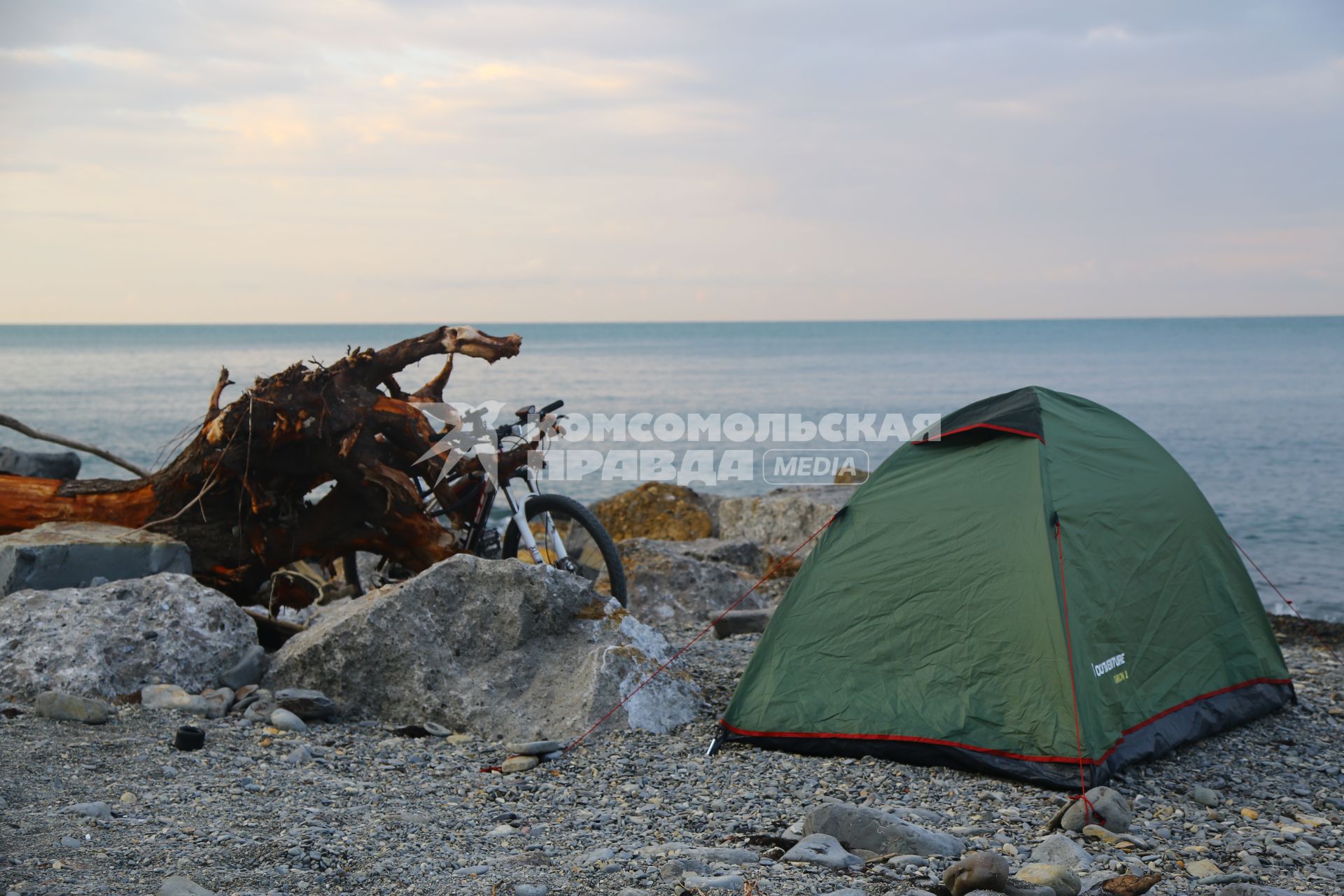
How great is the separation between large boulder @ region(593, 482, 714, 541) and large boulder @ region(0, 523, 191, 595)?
6.30m

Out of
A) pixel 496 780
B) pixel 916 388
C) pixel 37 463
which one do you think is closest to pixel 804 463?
pixel 37 463

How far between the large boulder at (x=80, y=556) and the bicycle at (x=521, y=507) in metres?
1.75

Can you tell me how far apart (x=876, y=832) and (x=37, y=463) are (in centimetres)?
728

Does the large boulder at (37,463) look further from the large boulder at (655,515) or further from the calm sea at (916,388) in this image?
the large boulder at (655,515)

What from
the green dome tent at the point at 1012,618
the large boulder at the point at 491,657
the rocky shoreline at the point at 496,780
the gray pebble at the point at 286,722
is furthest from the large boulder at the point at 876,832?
the gray pebble at the point at 286,722

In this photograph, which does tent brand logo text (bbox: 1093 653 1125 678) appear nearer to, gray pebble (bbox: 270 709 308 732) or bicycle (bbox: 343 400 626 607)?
bicycle (bbox: 343 400 626 607)

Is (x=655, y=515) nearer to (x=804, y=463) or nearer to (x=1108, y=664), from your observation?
(x=1108, y=664)

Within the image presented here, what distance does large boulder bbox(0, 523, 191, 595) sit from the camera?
691 centimetres

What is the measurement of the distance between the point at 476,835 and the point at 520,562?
235cm

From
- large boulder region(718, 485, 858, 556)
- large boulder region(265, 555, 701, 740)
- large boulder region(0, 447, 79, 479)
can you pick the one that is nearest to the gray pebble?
large boulder region(265, 555, 701, 740)

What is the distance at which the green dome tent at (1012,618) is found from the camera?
5.12 meters

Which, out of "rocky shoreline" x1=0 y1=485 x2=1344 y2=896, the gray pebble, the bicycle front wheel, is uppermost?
the bicycle front wheel

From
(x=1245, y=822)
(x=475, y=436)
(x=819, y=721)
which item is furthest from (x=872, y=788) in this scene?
(x=475, y=436)

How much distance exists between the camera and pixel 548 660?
618 centimetres
